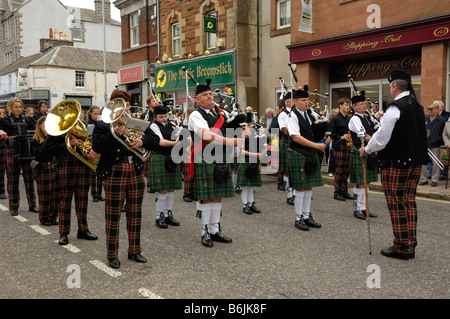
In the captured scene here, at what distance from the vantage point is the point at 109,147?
168 inches

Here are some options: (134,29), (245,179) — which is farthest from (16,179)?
(134,29)

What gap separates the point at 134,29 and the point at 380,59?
1476cm

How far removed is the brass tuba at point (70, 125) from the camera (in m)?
4.99

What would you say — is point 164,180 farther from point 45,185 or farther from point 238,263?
point 238,263

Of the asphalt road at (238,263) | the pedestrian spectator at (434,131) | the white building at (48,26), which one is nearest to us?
the asphalt road at (238,263)

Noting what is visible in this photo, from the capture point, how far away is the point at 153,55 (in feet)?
70.2

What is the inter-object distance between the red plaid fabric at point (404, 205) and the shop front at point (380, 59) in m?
7.04

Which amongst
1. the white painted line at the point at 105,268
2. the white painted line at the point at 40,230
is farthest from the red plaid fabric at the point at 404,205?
the white painted line at the point at 40,230

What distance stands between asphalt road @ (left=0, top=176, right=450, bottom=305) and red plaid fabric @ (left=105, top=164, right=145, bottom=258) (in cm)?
32

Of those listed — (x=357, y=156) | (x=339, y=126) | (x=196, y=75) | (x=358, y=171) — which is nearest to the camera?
(x=358, y=171)

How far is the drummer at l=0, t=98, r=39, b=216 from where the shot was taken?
7270mm

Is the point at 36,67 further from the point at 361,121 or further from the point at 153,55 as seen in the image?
the point at 361,121

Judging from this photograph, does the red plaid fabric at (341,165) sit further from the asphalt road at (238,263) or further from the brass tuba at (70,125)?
the brass tuba at (70,125)

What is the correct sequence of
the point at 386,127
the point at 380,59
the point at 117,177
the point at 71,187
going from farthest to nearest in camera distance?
1. the point at 380,59
2. the point at 71,187
3. the point at 386,127
4. the point at 117,177
